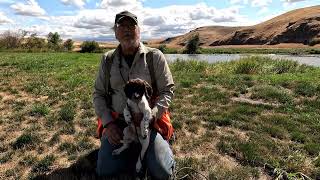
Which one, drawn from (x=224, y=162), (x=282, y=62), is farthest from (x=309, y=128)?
(x=282, y=62)

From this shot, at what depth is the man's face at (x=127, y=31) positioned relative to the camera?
6031 millimetres

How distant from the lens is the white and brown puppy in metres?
5.42

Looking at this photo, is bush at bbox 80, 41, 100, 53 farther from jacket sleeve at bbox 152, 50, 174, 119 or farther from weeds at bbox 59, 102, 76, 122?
jacket sleeve at bbox 152, 50, 174, 119

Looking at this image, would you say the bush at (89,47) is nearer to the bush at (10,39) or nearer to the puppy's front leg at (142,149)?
the bush at (10,39)

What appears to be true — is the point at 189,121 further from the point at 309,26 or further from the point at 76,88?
the point at 309,26

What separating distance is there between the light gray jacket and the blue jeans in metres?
0.41

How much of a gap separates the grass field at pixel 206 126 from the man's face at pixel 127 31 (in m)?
2.39

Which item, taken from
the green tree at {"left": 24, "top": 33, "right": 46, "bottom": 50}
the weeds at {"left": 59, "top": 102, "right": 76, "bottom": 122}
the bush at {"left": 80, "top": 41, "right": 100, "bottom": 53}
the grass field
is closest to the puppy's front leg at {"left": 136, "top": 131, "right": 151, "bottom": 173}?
the grass field

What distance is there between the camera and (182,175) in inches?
259

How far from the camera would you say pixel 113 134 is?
621 centimetres

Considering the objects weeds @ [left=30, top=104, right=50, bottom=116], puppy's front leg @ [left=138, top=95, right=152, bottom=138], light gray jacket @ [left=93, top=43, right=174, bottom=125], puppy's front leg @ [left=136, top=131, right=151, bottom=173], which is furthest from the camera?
weeds @ [left=30, top=104, right=50, bottom=116]

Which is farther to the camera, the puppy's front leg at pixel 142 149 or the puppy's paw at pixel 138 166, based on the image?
the puppy's paw at pixel 138 166

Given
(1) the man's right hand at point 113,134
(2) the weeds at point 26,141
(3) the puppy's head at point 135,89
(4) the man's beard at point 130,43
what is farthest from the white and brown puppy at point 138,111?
(2) the weeds at point 26,141

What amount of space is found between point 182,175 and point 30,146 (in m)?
3.41
